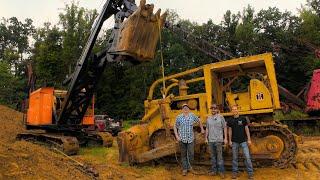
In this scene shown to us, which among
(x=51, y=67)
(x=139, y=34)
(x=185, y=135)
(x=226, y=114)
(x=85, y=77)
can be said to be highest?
(x=51, y=67)

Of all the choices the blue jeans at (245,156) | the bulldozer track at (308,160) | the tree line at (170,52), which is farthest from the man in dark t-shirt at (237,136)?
the tree line at (170,52)

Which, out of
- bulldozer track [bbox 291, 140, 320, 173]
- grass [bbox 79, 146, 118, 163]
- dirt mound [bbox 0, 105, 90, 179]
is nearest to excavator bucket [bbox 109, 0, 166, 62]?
grass [bbox 79, 146, 118, 163]

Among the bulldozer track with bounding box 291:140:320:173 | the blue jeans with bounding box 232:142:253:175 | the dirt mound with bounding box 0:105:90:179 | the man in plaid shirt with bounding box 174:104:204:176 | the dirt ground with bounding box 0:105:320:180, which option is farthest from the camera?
the bulldozer track with bounding box 291:140:320:173

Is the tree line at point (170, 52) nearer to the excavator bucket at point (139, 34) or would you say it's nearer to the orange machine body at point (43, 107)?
the orange machine body at point (43, 107)

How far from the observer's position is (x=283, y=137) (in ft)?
33.0

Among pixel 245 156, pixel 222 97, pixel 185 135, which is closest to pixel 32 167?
pixel 185 135

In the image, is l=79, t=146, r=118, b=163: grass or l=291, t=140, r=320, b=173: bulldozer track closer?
l=291, t=140, r=320, b=173: bulldozer track

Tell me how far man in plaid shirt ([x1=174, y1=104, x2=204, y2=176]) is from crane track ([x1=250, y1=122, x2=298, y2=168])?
1498mm

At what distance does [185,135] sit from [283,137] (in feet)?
8.03

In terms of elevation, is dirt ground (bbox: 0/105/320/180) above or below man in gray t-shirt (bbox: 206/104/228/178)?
below

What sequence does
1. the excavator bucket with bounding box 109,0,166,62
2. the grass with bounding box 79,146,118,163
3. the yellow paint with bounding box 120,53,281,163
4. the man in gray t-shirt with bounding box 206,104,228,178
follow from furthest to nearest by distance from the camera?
the grass with bounding box 79,146,118,163, the excavator bucket with bounding box 109,0,166,62, the yellow paint with bounding box 120,53,281,163, the man in gray t-shirt with bounding box 206,104,228,178

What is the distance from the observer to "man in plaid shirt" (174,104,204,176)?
32.1 ft

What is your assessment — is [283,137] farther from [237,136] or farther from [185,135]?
[185,135]

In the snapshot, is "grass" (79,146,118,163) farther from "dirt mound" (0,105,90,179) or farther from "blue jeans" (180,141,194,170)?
"blue jeans" (180,141,194,170)
